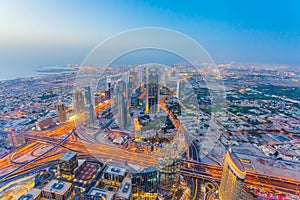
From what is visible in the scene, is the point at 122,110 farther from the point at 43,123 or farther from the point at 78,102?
the point at 43,123

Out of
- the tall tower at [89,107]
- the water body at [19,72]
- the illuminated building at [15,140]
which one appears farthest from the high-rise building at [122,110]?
the water body at [19,72]

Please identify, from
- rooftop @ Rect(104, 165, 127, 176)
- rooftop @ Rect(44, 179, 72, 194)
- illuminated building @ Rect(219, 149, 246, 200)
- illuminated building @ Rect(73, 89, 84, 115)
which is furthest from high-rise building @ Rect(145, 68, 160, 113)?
rooftop @ Rect(44, 179, 72, 194)

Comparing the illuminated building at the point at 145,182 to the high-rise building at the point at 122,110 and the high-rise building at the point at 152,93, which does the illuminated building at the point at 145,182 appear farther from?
the high-rise building at the point at 152,93

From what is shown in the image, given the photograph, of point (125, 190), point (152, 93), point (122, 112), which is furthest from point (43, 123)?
point (125, 190)

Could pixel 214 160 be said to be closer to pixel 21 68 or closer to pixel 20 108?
pixel 20 108

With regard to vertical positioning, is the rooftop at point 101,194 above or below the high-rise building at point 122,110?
below

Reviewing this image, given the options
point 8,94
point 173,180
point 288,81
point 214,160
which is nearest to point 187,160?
point 214,160
